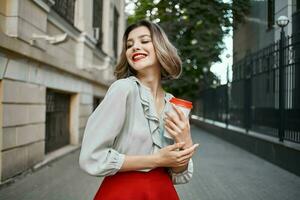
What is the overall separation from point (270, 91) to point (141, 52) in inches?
297

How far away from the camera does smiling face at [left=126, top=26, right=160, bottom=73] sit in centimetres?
164

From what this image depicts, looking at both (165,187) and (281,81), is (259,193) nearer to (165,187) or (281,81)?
(281,81)

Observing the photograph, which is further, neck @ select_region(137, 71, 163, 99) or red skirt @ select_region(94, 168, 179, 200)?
neck @ select_region(137, 71, 163, 99)

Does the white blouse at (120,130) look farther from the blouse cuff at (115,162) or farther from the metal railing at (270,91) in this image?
the metal railing at (270,91)

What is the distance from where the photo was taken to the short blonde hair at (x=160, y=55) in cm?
165

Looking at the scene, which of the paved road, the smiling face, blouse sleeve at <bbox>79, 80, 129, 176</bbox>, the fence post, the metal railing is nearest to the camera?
blouse sleeve at <bbox>79, 80, 129, 176</bbox>

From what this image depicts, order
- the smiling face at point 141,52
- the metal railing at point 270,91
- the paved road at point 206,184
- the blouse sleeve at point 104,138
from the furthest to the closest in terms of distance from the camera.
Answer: the metal railing at point 270,91
the paved road at point 206,184
the smiling face at point 141,52
the blouse sleeve at point 104,138

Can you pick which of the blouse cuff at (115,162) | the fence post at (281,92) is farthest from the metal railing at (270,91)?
the blouse cuff at (115,162)

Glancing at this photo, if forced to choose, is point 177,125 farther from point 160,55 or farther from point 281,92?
point 281,92

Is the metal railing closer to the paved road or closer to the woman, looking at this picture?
the paved road

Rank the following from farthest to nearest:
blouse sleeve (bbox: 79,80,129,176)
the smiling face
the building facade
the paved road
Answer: the building facade < the paved road < the smiling face < blouse sleeve (bbox: 79,80,129,176)

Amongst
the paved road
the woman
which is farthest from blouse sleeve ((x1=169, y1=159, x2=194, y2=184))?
the paved road

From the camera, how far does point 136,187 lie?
59.1 inches

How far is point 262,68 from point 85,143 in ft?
27.7
